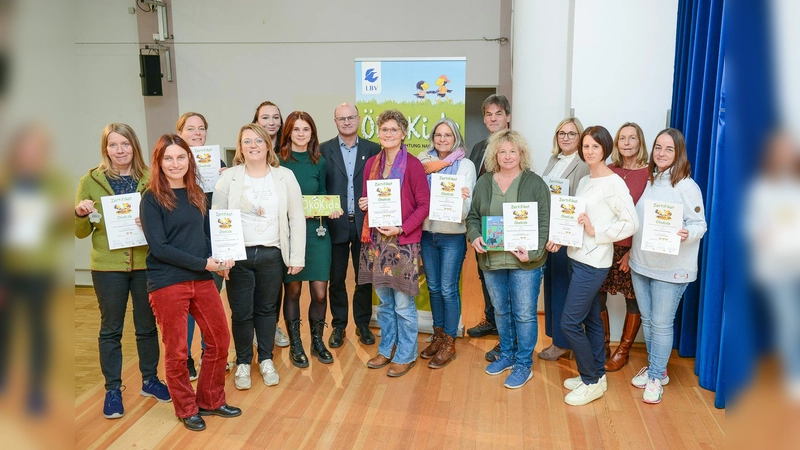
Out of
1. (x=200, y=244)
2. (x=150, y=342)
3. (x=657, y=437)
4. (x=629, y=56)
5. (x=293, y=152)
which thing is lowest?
(x=657, y=437)

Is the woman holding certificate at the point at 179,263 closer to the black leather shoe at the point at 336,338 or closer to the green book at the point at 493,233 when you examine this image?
the black leather shoe at the point at 336,338

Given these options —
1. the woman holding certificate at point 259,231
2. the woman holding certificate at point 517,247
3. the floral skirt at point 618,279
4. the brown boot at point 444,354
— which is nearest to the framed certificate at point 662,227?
the floral skirt at point 618,279

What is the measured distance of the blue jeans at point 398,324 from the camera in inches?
151

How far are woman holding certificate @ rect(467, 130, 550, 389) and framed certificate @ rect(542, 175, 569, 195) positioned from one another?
204 millimetres

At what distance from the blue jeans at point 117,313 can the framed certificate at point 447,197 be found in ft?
5.79

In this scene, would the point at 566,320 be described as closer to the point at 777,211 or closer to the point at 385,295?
the point at 385,295

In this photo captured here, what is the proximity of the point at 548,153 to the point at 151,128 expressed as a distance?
6068 mm

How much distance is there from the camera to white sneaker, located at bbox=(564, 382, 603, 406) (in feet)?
11.2

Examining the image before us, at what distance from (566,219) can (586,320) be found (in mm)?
639

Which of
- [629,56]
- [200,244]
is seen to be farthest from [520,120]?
[200,244]

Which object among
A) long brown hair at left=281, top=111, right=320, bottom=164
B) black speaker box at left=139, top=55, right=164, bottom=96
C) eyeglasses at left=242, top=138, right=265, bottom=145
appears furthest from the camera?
black speaker box at left=139, top=55, right=164, bottom=96

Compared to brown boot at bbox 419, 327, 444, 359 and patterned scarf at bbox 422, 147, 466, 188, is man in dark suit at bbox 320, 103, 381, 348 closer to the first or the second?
patterned scarf at bbox 422, 147, 466, 188

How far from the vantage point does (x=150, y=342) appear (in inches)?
134

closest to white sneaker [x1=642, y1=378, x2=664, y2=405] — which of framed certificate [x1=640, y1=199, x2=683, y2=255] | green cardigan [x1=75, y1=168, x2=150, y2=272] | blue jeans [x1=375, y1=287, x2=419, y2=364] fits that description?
framed certificate [x1=640, y1=199, x2=683, y2=255]
